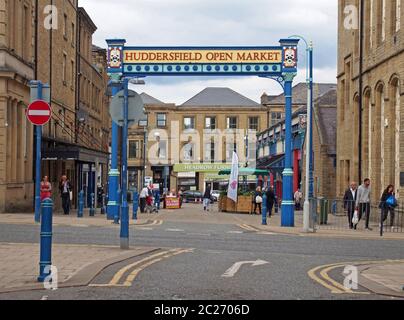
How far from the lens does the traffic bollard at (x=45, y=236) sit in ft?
33.8

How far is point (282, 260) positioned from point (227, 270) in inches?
93.6

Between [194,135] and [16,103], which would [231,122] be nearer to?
[194,135]

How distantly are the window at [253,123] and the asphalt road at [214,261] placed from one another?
202 ft

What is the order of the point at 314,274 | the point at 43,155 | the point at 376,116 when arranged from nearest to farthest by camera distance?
the point at 314,274, the point at 376,116, the point at 43,155

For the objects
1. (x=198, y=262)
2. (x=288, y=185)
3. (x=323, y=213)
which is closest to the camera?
(x=198, y=262)

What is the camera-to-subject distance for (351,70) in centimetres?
3594

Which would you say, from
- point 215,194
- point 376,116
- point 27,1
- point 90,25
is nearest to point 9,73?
point 27,1

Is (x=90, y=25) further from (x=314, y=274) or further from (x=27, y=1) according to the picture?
(x=314, y=274)

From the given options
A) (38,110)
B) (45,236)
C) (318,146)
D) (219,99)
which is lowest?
(45,236)

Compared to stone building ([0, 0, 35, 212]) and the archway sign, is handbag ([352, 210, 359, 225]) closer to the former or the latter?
the archway sign

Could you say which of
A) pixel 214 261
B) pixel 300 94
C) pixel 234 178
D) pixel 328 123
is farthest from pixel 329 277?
pixel 300 94

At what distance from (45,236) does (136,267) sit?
2414mm

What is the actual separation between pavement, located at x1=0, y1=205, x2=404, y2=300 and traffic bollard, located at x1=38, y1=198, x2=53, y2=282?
252 mm

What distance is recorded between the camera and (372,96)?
31500 mm
